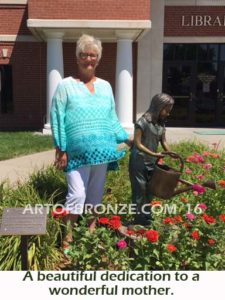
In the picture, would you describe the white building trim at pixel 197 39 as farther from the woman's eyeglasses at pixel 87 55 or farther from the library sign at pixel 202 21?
the woman's eyeglasses at pixel 87 55

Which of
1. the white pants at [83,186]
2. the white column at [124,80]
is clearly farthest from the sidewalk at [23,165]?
the white column at [124,80]

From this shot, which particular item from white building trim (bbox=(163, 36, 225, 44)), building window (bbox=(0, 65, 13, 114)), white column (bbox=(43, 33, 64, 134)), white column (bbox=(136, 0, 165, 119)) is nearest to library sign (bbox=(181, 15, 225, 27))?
white building trim (bbox=(163, 36, 225, 44))

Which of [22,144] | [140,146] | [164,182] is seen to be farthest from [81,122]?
[22,144]

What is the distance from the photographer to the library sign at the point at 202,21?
15.3 metres

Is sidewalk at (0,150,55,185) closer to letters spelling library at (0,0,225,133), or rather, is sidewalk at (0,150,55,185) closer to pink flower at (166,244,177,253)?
pink flower at (166,244,177,253)

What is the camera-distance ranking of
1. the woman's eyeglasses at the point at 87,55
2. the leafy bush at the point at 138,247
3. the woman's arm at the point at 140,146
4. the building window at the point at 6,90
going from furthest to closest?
1. the building window at the point at 6,90
2. the woman's arm at the point at 140,146
3. the woman's eyeglasses at the point at 87,55
4. the leafy bush at the point at 138,247

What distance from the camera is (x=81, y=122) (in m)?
3.60

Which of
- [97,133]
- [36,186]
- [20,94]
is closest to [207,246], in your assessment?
[97,133]

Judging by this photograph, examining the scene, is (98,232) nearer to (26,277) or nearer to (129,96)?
(26,277)

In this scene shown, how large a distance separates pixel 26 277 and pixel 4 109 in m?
13.4

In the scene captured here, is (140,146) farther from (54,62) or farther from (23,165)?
(54,62)

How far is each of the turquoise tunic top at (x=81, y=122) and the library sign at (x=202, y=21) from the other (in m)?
12.5

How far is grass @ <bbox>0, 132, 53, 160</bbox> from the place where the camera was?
32.3ft

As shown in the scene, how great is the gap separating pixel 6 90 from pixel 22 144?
4963mm
